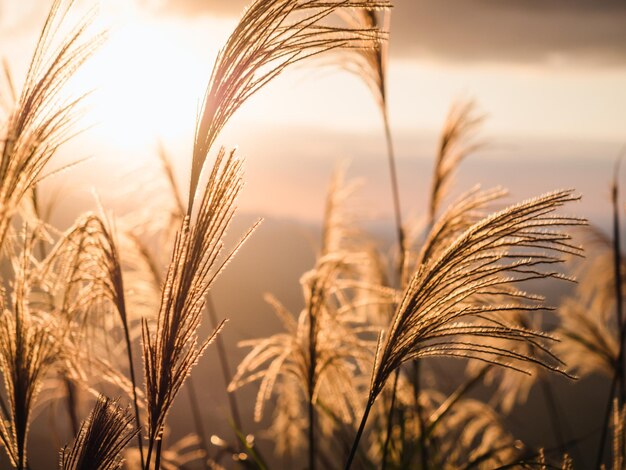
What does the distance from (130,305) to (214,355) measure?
10794 mm

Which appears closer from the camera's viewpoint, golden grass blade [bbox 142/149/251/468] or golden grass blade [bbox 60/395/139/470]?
golden grass blade [bbox 142/149/251/468]

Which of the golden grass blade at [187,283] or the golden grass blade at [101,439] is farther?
the golden grass blade at [101,439]

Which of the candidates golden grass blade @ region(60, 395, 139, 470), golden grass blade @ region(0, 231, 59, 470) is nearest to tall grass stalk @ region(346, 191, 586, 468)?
golden grass blade @ region(60, 395, 139, 470)

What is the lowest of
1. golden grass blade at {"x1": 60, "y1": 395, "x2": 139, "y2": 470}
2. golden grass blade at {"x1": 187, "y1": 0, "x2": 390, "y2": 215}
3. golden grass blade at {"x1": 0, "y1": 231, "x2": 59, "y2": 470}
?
golden grass blade at {"x1": 60, "y1": 395, "x2": 139, "y2": 470}

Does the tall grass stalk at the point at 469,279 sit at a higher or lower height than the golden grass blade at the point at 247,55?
lower

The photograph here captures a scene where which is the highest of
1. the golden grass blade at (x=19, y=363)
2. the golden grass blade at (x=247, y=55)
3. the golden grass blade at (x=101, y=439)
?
the golden grass blade at (x=247, y=55)

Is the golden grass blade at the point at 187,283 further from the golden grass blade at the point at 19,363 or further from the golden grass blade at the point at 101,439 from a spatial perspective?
the golden grass blade at the point at 19,363

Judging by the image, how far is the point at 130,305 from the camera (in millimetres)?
2955

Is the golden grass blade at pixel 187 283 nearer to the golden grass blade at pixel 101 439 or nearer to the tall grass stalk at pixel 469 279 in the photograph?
the golden grass blade at pixel 101 439

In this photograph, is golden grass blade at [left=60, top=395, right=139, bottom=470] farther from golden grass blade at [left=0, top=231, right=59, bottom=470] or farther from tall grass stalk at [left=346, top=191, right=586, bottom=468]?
tall grass stalk at [left=346, top=191, right=586, bottom=468]

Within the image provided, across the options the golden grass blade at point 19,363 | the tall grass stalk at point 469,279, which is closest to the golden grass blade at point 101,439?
the golden grass blade at point 19,363

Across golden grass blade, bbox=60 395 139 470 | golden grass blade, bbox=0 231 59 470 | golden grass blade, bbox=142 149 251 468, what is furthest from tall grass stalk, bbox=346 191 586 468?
golden grass blade, bbox=0 231 59 470

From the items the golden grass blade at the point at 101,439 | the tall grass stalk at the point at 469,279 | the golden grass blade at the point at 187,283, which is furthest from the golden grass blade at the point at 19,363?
the tall grass stalk at the point at 469,279

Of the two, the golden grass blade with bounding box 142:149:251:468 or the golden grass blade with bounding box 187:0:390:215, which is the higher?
the golden grass blade with bounding box 187:0:390:215
